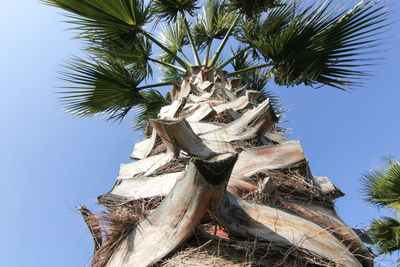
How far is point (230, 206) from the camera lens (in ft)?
3.16

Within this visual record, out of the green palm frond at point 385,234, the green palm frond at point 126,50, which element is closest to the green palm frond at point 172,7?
the green palm frond at point 126,50

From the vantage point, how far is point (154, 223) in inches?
38.1

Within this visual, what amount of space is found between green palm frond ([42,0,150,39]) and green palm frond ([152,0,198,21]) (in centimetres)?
69

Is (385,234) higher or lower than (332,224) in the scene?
lower

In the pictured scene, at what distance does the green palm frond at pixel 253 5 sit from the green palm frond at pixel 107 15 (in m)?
1.08

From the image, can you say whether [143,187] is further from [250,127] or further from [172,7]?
[172,7]

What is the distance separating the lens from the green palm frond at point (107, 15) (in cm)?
293

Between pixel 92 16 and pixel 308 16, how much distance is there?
219 cm

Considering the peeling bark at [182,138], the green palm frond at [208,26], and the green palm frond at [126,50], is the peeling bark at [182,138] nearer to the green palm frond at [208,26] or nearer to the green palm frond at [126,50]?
the green palm frond at [126,50]

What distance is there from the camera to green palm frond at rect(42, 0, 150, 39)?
293 cm

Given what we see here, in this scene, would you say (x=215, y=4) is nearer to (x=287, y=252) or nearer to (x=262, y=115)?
(x=262, y=115)

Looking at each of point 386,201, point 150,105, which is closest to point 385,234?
point 386,201

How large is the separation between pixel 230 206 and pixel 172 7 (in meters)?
3.76

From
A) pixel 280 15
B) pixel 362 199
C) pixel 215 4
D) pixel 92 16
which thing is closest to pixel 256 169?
pixel 92 16
